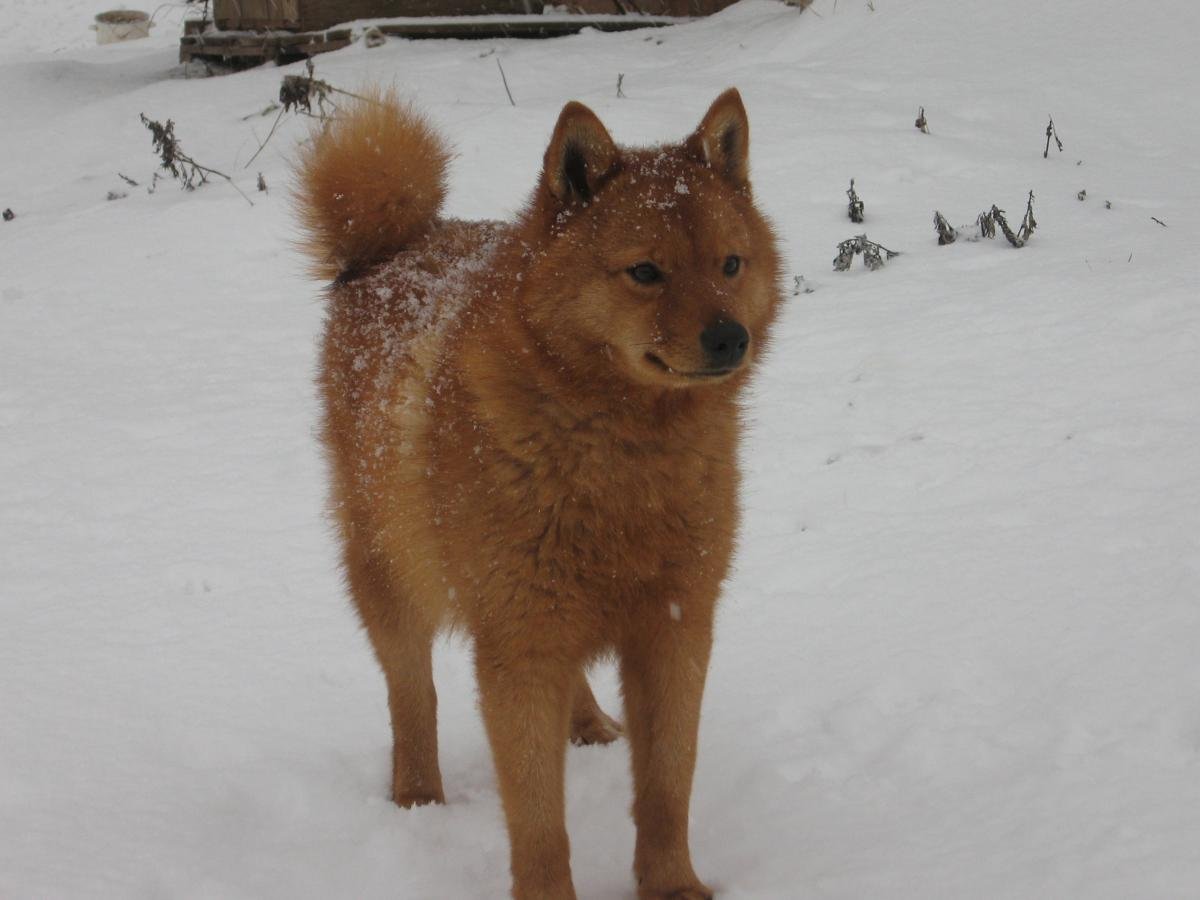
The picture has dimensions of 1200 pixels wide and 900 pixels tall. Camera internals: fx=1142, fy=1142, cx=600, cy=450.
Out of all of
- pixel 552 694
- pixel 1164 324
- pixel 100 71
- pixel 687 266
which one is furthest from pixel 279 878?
pixel 100 71

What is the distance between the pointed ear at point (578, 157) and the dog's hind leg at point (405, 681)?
1.21m

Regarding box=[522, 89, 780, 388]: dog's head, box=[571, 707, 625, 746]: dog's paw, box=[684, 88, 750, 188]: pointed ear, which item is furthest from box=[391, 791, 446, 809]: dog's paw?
box=[684, 88, 750, 188]: pointed ear

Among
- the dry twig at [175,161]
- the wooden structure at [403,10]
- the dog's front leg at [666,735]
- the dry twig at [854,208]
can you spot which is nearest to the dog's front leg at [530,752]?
the dog's front leg at [666,735]

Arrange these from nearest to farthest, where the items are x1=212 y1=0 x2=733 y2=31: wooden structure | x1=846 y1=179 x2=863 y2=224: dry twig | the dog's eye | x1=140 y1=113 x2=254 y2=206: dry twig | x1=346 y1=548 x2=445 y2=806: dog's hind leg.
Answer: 1. the dog's eye
2. x1=346 y1=548 x2=445 y2=806: dog's hind leg
3. x1=846 y1=179 x2=863 y2=224: dry twig
4. x1=140 y1=113 x2=254 y2=206: dry twig
5. x1=212 y1=0 x2=733 y2=31: wooden structure

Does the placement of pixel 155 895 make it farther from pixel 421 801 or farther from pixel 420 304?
pixel 420 304

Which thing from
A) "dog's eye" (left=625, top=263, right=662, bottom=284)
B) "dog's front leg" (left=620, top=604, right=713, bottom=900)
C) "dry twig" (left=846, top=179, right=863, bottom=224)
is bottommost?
"dog's front leg" (left=620, top=604, right=713, bottom=900)

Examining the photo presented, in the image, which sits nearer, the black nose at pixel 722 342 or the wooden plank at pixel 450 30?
the black nose at pixel 722 342

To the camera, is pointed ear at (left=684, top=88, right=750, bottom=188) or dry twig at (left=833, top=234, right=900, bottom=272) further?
dry twig at (left=833, top=234, right=900, bottom=272)

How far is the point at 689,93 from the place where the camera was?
26.6 feet

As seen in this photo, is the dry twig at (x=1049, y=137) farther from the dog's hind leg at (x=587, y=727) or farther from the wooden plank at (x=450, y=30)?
the dog's hind leg at (x=587, y=727)

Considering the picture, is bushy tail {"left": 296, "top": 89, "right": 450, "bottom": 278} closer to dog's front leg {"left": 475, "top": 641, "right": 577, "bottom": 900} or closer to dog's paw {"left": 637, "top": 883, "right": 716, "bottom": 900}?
dog's front leg {"left": 475, "top": 641, "right": 577, "bottom": 900}

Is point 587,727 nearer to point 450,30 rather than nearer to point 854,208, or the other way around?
point 854,208

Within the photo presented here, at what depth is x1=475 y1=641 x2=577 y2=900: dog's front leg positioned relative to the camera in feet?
8.16

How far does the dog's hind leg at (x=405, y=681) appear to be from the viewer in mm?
3178
